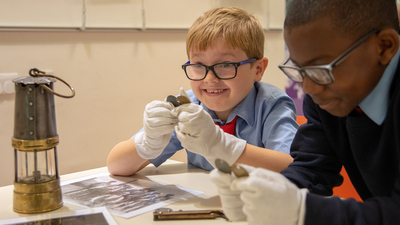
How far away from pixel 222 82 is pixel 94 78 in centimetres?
115

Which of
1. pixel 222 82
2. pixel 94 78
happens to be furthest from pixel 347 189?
pixel 94 78

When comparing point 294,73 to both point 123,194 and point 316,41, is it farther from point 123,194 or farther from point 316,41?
point 123,194

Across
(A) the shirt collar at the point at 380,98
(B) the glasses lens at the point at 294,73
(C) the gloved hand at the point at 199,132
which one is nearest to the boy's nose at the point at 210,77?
(C) the gloved hand at the point at 199,132

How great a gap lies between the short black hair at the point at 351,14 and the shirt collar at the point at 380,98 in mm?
84

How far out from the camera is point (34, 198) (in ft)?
2.89

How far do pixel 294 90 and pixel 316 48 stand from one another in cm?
254

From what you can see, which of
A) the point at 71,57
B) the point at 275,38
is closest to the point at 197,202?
the point at 71,57

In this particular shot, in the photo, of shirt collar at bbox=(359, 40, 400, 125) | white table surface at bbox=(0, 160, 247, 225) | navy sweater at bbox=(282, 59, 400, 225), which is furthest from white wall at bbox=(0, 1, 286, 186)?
shirt collar at bbox=(359, 40, 400, 125)

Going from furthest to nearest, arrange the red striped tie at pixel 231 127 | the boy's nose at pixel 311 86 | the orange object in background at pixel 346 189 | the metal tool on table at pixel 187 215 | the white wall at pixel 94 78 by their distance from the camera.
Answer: the white wall at pixel 94 78
the red striped tie at pixel 231 127
the orange object in background at pixel 346 189
the metal tool on table at pixel 187 215
the boy's nose at pixel 311 86

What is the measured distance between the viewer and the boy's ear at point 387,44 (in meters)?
0.66

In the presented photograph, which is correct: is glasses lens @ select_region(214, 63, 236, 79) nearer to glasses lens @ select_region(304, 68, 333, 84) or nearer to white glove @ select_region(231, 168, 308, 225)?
glasses lens @ select_region(304, 68, 333, 84)

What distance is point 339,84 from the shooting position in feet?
2.22

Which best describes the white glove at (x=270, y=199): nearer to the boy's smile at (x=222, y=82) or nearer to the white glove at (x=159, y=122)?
the white glove at (x=159, y=122)

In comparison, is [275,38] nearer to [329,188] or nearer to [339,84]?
[329,188]
